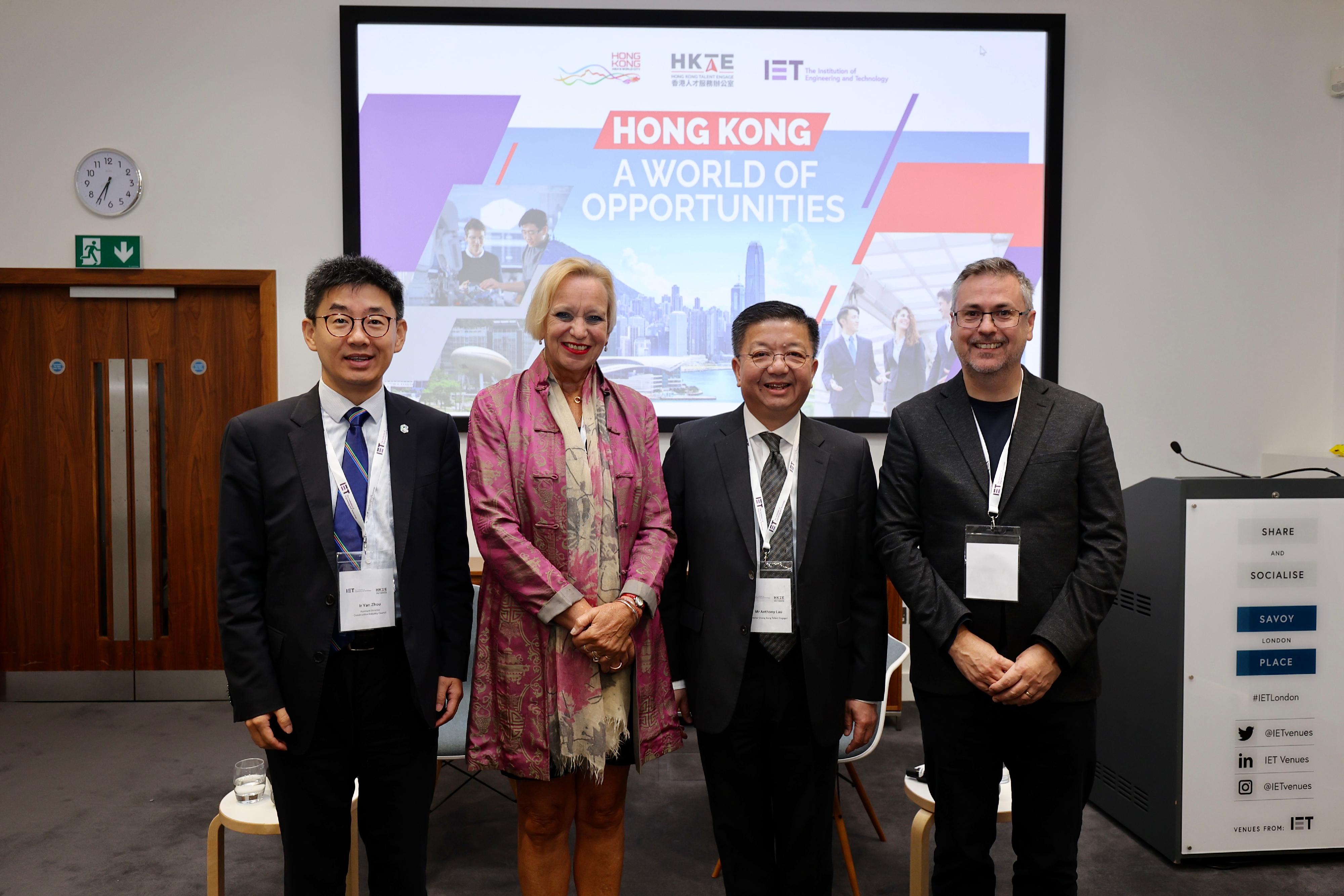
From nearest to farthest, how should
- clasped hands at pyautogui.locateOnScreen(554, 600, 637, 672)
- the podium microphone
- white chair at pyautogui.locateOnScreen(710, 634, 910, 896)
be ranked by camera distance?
1. clasped hands at pyautogui.locateOnScreen(554, 600, 637, 672)
2. white chair at pyautogui.locateOnScreen(710, 634, 910, 896)
3. the podium microphone

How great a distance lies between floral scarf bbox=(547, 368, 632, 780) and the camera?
1.71 meters

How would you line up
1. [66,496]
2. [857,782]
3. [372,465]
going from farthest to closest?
[66,496]
[857,782]
[372,465]

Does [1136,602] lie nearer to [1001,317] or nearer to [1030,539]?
[1030,539]

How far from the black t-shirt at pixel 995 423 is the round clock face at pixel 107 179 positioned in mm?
4345

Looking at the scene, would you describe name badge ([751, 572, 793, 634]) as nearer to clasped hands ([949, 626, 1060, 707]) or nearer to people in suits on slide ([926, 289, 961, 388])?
clasped hands ([949, 626, 1060, 707])

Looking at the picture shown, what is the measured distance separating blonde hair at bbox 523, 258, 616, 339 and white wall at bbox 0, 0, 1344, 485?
2886mm

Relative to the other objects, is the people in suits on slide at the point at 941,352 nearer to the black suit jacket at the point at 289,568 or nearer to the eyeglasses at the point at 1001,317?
the eyeglasses at the point at 1001,317

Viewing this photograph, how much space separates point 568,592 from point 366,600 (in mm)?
408

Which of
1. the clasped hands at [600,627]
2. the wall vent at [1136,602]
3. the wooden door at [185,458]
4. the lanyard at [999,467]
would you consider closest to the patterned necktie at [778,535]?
the clasped hands at [600,627]

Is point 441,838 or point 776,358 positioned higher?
point 776,358

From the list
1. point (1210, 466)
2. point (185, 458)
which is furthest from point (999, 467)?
point (185, 458)

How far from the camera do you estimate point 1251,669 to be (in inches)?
103

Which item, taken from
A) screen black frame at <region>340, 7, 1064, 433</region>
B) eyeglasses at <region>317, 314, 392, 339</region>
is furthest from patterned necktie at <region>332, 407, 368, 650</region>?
screen black frame at <region>340, 7, 1064, 433</region>

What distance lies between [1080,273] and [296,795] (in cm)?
433
